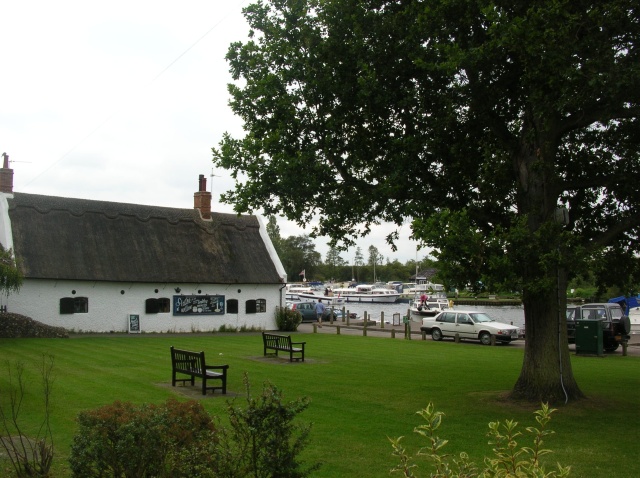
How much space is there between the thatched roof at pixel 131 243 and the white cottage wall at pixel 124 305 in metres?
0.60

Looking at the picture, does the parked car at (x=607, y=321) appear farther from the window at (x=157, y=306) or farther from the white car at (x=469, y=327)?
the window at (x=157, y=306)

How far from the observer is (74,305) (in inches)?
1307

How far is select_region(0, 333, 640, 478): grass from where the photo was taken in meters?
9.83

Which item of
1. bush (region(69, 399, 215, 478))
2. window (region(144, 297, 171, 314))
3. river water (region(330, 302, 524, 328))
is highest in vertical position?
window (region(144, 297, 171, 314))

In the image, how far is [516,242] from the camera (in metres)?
11.8

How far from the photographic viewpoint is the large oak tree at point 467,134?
38.5 feet

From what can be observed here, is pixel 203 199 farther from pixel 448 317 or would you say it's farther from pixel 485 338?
pixel 485 338

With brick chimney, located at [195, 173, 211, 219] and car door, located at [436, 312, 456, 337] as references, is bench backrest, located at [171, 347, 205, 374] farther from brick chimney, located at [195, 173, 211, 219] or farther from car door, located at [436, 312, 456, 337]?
brick chimney, located at [195, 173, 211, 219]

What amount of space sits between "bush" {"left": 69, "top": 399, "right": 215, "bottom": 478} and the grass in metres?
1.00

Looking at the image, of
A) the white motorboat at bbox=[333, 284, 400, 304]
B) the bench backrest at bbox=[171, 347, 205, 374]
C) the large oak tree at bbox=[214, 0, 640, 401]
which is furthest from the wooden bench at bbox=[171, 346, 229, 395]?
the white motorboat at bbox=[333, 284, 400, 304]

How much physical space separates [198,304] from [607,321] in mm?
21552

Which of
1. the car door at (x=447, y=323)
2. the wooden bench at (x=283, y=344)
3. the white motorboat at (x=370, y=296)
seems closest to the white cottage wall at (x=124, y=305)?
the car door at (x=447, y=323)

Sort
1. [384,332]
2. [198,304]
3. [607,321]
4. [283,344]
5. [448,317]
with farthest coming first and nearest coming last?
[384,332]
[198,304]
[448,317]
[607,321]
[283,344]

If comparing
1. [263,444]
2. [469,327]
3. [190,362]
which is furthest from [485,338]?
[263,444]
